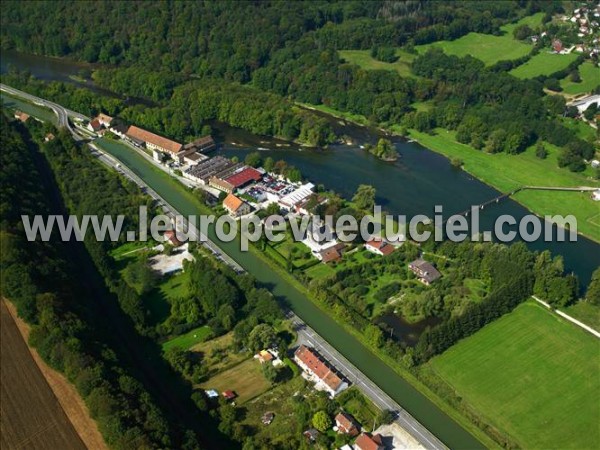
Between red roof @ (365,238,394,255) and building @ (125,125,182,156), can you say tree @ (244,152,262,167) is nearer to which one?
building @ (125,125,182,156)

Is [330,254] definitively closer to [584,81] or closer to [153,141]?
[153,141]

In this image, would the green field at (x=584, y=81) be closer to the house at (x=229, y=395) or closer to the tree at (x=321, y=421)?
the tree at (x=321, y=421)

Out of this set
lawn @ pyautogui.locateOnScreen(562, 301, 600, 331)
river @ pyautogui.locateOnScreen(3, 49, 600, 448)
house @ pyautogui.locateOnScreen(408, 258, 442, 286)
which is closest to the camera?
river @ pyautogui.locateOnScreen(3, 49, 600, 448)

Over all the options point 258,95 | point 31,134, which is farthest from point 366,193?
point 31,134

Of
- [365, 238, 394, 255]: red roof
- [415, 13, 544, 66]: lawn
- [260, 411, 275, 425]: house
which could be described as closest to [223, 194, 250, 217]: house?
[365, 238, 394, 255]: red roof

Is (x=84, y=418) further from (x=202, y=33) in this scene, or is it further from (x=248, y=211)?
(x=202, y=33)
